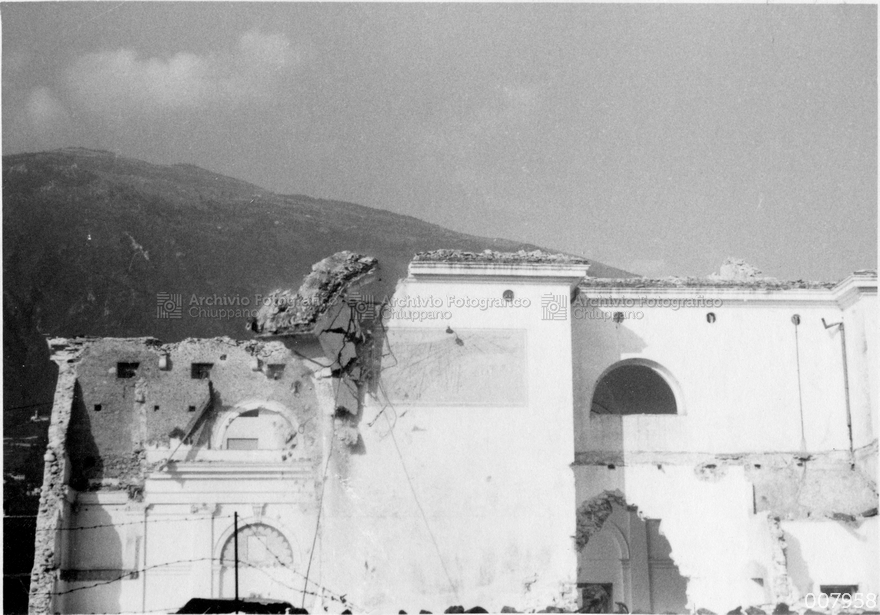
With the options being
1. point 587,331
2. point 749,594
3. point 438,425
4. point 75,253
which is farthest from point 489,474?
point 75,253

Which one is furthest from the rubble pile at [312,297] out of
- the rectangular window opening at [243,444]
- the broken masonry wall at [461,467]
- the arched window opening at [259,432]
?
the rectangular window opening at [243,444]

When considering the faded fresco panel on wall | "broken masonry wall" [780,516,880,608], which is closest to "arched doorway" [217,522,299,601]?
the faded fresco panel on wall

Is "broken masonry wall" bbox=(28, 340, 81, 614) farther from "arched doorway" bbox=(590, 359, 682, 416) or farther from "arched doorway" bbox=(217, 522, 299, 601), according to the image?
"arched doorway" bbox=(590, 359, 682, 416)

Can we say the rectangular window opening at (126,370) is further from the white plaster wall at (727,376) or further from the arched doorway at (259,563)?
the white plaster wall at (727,376)

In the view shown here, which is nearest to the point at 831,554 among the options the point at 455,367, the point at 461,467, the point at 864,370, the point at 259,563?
the point at 864,370

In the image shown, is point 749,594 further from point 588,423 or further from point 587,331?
point 587,331

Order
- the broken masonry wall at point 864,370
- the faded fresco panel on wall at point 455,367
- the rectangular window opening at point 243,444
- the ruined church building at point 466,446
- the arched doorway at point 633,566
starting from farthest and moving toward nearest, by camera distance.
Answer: the arched doorway at point 633,566 < the rectangular window opening at point 243,444 < the broken masonry wall at point 864,370 < the faded fresco panel on wall at point 455,367 < the ruined church building at point 466,446

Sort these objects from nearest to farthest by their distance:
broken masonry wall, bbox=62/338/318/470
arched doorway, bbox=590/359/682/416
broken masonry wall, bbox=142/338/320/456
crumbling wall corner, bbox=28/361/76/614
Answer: crumbling wall corner, bbox=28/361/76/614 → broken masonry wall, bbox=62/338/318/470 → broken masonry wall, bbox=142/338/320/456 → arched doorway, bbox=590/359/682/416

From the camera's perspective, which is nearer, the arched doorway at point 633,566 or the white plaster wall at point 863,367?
the white plaster wall at point 863,367
